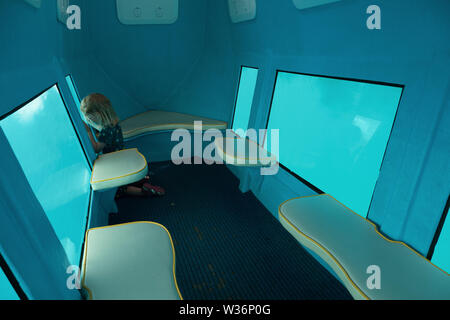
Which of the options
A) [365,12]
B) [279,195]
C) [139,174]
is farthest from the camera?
[279,195]

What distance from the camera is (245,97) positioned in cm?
279

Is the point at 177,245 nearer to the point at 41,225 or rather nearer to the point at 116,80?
the point at 41,225

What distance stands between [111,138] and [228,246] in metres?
1.36

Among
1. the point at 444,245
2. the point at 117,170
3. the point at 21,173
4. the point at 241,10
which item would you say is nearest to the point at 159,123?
the point at 117,170

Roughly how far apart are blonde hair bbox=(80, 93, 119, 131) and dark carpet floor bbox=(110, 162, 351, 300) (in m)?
0.84

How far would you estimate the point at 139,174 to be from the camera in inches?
66.7

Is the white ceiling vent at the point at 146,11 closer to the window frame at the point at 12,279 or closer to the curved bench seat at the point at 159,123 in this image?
the curved bench seat at the point at 159,123

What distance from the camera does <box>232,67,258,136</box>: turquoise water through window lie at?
2.65 metres

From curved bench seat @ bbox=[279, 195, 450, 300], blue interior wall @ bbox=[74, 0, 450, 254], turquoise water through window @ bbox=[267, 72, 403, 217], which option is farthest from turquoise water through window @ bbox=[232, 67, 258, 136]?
curved bench seat @ bbox=[279, 195, 450, 300]

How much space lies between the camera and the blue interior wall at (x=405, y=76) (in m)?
1.06

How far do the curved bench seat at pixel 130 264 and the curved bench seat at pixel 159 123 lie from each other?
5.73ft
